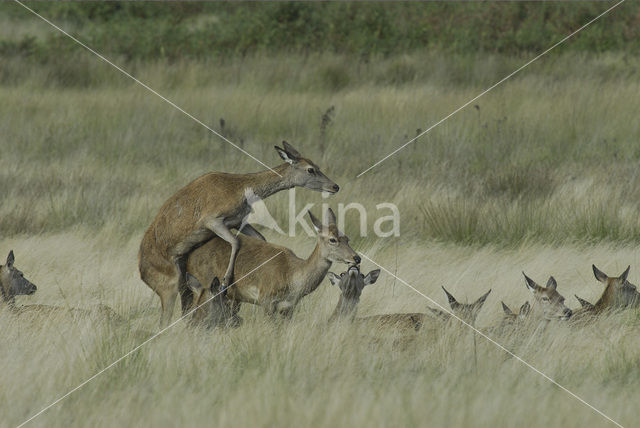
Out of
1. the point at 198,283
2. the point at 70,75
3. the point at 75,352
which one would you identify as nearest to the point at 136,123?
the point at 70,75

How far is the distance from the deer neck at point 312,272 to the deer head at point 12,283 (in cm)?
189

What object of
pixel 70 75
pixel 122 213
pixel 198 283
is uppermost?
pixel 198 283

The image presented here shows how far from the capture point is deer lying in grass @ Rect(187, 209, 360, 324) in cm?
713

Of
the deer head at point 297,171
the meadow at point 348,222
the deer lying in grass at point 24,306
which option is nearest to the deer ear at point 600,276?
the meadow at point 348,222

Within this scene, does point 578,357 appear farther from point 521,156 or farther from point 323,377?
point 521,156

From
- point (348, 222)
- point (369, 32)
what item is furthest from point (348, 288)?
point (369, 32)

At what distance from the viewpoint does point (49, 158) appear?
13.5 metres

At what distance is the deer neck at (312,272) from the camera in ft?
23.7

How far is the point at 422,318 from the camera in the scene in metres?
6.69

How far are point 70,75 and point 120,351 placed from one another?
1262 centimetres

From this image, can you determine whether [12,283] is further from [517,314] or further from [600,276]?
[600,276]

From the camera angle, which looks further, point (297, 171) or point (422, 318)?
point (297, 171)

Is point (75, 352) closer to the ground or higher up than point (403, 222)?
higher up

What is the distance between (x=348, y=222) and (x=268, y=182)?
2497 mm
